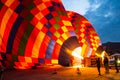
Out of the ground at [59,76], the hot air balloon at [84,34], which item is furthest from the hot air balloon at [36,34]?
the ground at [59,76]

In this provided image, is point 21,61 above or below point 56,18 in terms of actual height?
below

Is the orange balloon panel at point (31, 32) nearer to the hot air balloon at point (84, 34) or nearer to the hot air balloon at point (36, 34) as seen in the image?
the hot air balloon at point (36, 34)

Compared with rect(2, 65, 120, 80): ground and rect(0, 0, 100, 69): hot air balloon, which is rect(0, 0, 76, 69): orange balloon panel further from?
rect(2, 65, 120, 80): ground

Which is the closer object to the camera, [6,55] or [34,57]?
[6,55]

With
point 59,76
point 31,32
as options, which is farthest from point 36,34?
point 59,76

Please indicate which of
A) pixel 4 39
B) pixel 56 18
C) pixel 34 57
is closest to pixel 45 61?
pixel 34 57

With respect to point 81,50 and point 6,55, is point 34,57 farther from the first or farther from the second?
point 81,50

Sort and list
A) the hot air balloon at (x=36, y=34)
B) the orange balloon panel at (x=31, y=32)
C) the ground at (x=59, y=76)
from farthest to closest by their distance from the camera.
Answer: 1. the hot air balloon at (x=36, y=34)
2. the orange balloon panel at (x=31, y=32)
3. the ground at (x=59, y=76)

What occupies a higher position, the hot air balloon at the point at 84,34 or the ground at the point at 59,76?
the hot air balloon at the point at 84,34

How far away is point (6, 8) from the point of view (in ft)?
83.6

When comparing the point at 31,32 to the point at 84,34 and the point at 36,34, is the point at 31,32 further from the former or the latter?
the point at 84,34

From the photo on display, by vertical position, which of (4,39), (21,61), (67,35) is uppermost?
(67,35)

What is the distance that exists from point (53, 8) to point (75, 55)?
13.0 meters

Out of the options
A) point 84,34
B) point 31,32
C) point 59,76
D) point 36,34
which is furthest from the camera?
point 84,34
